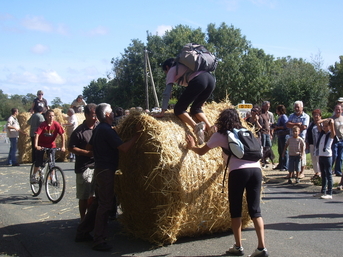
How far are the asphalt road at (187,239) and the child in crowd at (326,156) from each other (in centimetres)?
25

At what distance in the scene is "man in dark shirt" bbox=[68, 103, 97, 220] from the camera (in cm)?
627

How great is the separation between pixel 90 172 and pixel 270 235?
115 inches

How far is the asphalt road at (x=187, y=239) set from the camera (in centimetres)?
528

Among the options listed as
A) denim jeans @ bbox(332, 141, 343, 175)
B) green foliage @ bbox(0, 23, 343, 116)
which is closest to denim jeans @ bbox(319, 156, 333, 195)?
denim jeans @ bbox(332, 141, 343, 175)

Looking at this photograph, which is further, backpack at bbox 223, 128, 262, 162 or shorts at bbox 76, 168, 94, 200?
shorts at bbox 76, 168, 94, 200

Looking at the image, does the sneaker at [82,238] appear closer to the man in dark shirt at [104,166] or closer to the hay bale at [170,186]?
the man in dark shirt at [104,166]

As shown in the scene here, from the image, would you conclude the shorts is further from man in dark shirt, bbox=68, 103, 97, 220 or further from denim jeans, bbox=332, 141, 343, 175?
denim jeans, bbox=332, 141, 343, 175

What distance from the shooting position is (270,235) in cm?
585

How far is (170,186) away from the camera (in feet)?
16.9

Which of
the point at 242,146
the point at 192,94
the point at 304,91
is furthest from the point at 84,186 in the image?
the point at 304,91

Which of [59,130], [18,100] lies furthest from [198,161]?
[18,100]

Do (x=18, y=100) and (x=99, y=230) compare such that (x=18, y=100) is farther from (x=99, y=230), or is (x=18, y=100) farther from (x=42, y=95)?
(x=99, y=230)

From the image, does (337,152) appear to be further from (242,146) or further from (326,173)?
(242,146)

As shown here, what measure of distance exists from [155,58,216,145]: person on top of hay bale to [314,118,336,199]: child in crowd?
12.6 feet
